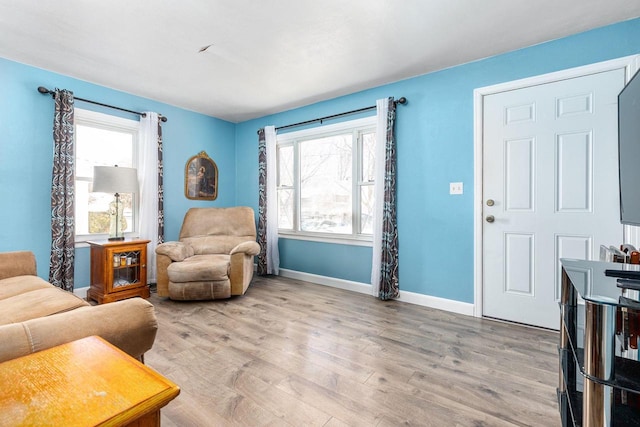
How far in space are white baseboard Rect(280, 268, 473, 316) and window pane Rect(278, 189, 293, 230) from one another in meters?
0.67

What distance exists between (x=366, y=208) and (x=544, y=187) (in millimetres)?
1705

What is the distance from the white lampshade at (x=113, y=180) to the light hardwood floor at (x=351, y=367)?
1.30 m

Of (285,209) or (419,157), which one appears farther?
(285,209)

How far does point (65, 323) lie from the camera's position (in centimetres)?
102

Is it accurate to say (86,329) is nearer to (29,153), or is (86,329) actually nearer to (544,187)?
(29,153)

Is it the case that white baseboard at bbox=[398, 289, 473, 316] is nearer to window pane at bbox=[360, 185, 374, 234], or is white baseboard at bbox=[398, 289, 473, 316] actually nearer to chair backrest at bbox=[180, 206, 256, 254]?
window pane at bbox=[360, 185, 374, 234]

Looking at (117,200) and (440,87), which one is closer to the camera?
(440,87)

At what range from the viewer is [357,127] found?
3.57 meters

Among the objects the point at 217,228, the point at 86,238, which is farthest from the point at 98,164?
the point at 217,228

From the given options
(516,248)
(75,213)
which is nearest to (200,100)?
(75,213)

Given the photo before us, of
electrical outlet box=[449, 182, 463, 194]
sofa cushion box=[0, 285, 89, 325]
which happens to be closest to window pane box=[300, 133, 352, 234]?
electrical outlet box=[449, 182, 463, 194]

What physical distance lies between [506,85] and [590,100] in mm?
597

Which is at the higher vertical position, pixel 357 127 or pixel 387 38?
pixel 387 38

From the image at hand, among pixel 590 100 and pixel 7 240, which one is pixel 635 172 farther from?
pixel 7 240
